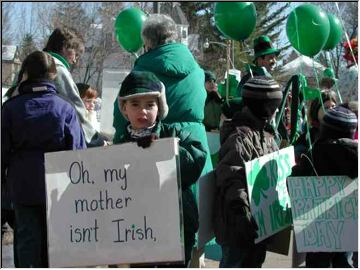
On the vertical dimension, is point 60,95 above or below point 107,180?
above

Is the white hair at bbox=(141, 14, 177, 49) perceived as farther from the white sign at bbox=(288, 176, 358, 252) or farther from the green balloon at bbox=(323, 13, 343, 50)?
the green balloon at bbox=(323, 13, 343, 50)

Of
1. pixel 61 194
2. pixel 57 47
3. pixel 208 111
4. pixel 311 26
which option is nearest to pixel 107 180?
pixel 61 194

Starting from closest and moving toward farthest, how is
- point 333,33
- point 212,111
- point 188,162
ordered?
point 188,162
point 333,33
point 212,111

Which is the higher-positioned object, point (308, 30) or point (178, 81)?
point (308, 30)

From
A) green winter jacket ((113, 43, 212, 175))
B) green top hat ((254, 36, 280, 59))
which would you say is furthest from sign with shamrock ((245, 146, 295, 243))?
green top hat ((254, 36, 280, 59))

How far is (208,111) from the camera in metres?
9.59

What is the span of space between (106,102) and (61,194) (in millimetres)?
3826

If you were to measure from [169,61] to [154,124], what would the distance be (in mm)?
873

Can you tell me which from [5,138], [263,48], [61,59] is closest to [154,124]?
[5,138]

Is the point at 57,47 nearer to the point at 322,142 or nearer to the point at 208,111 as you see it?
the point at 322,142

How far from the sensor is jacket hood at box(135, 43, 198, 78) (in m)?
5.17

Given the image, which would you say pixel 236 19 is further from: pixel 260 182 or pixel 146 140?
pixel 146 140

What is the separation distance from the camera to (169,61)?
5188 millimetres

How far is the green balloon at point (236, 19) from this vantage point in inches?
278
